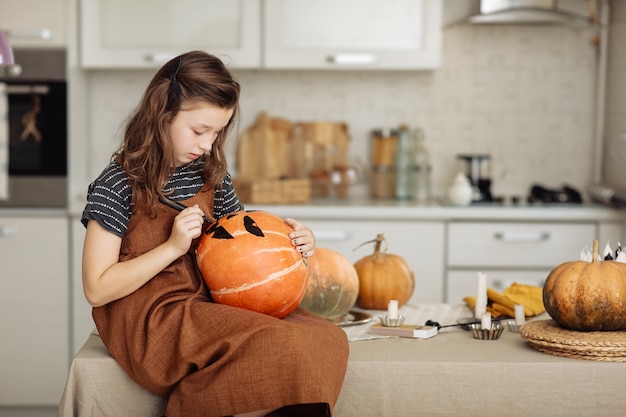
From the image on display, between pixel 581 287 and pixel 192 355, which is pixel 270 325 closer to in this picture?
pixel 192 355

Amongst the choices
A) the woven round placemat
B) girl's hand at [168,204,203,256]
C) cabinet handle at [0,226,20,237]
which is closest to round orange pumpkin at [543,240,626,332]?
the woven round placemat

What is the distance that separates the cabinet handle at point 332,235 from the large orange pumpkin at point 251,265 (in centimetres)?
183

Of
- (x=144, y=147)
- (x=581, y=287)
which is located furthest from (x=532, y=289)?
(x=144, y=147)

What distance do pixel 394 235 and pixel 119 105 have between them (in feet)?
4.88

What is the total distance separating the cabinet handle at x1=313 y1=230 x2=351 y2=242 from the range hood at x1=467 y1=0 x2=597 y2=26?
1135 millimetres

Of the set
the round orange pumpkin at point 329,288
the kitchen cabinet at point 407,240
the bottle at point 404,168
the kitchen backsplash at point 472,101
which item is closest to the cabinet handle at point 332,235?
the kitchen cabinet at point 407,240

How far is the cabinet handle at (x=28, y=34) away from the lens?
3695 millimetres

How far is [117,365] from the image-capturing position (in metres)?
1.81

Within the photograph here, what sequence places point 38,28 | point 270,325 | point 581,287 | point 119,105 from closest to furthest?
point 270,325
point 581,287
point 38,28
point 119,105

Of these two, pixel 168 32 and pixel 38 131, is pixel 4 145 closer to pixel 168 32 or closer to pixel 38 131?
pixel 38 131

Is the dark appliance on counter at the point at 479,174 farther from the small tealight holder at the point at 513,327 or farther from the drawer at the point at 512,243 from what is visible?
the small tealight holder at the point at 513,327

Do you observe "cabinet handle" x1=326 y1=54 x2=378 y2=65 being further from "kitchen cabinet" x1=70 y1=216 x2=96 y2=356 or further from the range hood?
"kitchen cabinet" x1=70 y1=216 x2=96 y2=356

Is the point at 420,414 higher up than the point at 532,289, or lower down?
lower down

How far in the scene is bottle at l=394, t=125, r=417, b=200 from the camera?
4219 millimetres
